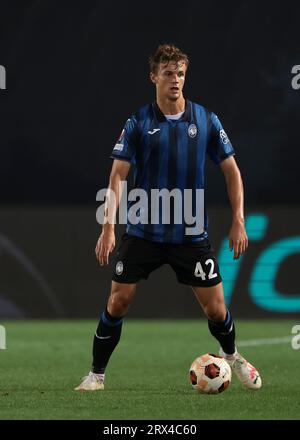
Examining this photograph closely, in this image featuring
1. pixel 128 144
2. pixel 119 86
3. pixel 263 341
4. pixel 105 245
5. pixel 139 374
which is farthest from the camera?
pixel 119 86

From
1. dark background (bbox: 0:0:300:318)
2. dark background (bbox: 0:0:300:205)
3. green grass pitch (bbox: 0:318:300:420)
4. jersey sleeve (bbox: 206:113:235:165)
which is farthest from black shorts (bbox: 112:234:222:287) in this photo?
dark background (bbox: 0:0:300:205)

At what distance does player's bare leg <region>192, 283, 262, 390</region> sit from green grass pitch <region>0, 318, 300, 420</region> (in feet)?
0.35

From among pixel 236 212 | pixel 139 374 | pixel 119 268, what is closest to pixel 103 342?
pixel 119 268

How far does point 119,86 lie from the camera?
16.3 metres

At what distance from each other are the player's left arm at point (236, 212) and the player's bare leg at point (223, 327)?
0.96 ft

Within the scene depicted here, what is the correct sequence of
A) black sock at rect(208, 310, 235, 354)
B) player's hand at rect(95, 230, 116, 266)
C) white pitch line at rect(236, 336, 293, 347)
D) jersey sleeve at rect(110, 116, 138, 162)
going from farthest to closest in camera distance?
white pitch line at rect(236, 336, 293, 347) < black sock at rect(208, 310, 235, 354) < jersey sleeve at rect(110, 116, 138, 162) < player's hand at rect(95, 230, 116, 266)

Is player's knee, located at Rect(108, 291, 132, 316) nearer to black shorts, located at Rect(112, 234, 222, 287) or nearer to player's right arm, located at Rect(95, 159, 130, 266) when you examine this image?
black shorts, located at Rect(112, 234, 222, 287)

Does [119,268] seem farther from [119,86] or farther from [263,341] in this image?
[119,86]

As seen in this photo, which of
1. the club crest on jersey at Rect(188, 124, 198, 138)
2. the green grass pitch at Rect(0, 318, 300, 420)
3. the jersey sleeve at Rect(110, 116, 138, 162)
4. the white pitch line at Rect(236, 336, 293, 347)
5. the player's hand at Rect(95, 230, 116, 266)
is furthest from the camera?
the white pitch line at Rect(236, 336, 293, 347)

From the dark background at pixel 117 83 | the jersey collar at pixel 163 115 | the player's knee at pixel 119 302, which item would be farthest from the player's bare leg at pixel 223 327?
the dark background at pixel 117 83

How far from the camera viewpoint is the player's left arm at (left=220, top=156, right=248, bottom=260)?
25.8 ft

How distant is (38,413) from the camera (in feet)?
22.3

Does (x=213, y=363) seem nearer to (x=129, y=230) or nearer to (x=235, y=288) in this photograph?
(x=129, y=230)

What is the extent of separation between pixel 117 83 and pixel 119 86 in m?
0.06
